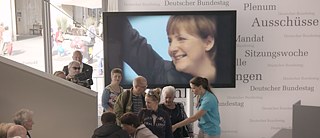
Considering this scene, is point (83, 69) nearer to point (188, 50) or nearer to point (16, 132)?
point (188, 50)

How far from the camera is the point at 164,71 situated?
23.6 ft

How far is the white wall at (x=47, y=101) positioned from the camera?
17.0 ft

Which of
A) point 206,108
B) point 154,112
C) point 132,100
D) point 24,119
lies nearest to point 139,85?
point 132,100

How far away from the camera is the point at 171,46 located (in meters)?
7.16

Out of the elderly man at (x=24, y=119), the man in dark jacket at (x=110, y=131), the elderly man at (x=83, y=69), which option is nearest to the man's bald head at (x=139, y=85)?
the man in dark jacket at (x=110, y=131)

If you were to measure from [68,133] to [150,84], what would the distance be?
2075 mm

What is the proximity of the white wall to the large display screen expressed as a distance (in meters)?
1.83

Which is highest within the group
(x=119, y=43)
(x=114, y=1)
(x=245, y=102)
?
(x=114, y=1)

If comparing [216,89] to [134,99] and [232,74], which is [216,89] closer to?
[232,74]

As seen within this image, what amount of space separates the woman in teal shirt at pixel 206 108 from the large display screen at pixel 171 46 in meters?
1.39

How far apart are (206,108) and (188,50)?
1660 mm

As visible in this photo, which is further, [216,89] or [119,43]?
[216,89]

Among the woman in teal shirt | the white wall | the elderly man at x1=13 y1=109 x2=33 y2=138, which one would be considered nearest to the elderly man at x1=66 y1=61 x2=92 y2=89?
the white wall

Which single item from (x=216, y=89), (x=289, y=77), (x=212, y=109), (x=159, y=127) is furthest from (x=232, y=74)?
(x=159, y=127)
